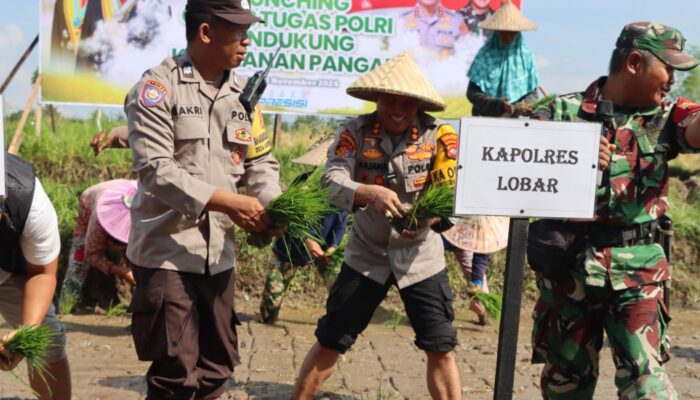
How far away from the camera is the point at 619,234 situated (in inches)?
167

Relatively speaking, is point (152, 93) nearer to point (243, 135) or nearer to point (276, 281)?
point (243, 135)

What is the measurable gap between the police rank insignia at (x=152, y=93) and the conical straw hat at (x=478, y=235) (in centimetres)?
395

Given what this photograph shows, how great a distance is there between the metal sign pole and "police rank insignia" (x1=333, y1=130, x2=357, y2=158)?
124cm

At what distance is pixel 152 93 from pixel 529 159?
4.87 ft

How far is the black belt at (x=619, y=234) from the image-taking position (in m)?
4.25

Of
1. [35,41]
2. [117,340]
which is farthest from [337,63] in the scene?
[117,340]

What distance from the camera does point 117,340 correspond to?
271 inches

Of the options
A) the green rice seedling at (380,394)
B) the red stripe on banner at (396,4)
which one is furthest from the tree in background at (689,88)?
the green rice seedling at (380,394)

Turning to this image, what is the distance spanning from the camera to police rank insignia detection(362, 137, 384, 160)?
4.76m

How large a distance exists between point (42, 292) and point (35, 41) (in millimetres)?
6677

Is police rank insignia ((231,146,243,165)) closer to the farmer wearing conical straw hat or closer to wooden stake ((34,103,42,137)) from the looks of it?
the farmer wearing conical straw hat

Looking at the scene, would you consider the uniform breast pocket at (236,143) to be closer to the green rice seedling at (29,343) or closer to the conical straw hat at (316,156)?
the green rice seedling at (29,343)

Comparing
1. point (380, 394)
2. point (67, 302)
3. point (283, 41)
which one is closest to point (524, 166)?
point (380, 394)

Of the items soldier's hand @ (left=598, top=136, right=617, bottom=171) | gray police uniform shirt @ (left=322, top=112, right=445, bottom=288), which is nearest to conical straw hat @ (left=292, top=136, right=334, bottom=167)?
gray police uniform shirt @ (left=322, top=112, right=445, bottom=288)
